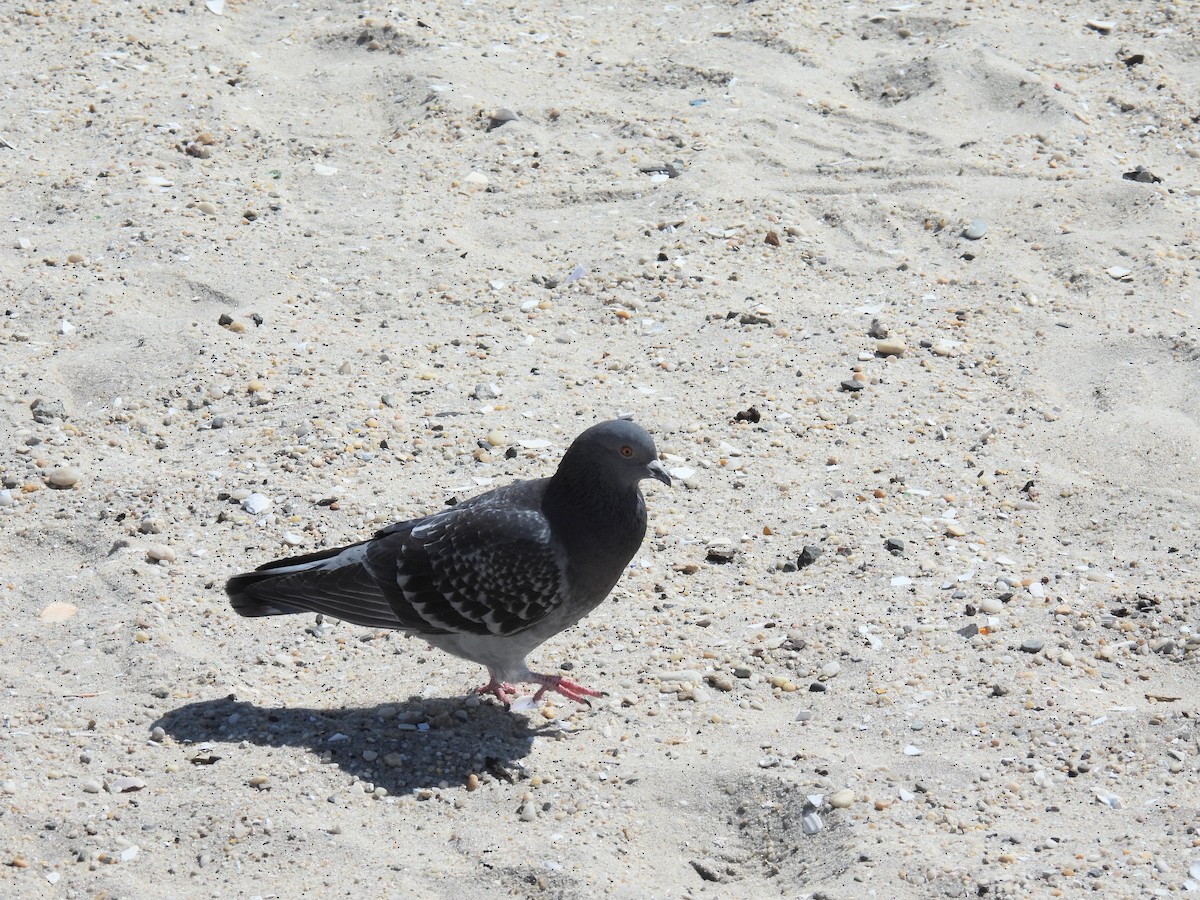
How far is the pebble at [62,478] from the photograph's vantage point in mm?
5242

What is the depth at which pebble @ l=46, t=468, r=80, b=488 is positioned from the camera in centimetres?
524

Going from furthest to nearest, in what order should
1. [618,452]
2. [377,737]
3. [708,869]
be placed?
1. [618,452]
2. [377,737]
3. [708,869]

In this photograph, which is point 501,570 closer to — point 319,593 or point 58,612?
point 319,593

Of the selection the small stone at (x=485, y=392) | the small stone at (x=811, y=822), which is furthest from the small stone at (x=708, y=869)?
the small stone at (x=485, y=392)

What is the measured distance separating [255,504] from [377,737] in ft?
4.39

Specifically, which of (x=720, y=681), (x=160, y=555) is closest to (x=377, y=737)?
(x=720, y=681)

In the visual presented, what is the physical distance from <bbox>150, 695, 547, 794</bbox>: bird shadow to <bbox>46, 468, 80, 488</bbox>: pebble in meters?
1.42

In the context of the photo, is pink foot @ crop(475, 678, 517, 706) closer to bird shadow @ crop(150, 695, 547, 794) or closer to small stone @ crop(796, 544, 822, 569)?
bird shadow @ crop(150, 695, 547, 794)

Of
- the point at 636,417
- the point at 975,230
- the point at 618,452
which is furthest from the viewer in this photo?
the point at 975,230

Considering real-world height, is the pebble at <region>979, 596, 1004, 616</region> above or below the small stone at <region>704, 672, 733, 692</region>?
above

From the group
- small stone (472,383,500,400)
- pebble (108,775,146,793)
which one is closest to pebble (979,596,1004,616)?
small stone (472,383,500,400)

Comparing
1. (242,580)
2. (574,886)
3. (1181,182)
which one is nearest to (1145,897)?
(574,886)

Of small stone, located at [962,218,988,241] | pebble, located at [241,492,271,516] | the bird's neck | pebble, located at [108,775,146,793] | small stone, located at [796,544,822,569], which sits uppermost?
small stone, located at [962,218,988,241]

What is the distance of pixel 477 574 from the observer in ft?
14.0
